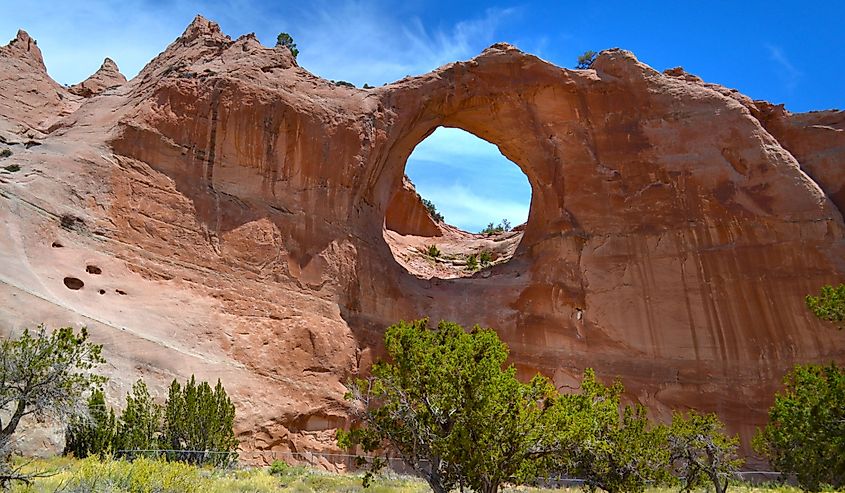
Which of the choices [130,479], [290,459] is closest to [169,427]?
[290,459]

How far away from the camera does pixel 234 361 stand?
2070cm

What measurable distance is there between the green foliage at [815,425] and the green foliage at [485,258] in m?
22.7

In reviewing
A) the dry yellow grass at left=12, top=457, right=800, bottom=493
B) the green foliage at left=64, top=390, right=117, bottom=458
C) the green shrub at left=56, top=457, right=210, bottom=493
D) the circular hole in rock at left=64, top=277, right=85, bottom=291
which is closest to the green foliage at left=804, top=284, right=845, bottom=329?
the dry yellow grass at left=12, top=457, right=800, bottom=493

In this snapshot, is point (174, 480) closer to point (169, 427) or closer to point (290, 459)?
point (169, 427)

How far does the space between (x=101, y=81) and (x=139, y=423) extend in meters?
23.3

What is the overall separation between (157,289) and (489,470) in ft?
44.3

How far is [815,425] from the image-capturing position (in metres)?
11.6

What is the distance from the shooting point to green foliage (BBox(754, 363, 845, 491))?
37.5 feet

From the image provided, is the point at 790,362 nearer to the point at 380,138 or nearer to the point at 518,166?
the point at 518,166

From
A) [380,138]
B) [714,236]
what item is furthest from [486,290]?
[714,236]

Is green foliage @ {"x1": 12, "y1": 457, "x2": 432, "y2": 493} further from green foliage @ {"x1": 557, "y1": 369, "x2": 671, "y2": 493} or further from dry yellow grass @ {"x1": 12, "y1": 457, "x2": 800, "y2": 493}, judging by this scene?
green foliage @ {"x1": 557, "y1": 369, "x2": 671, "y2": 493}

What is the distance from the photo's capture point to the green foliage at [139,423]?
52.0ft

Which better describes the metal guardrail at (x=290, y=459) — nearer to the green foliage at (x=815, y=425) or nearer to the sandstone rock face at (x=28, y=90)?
the green foliage at (x=815, y=425)

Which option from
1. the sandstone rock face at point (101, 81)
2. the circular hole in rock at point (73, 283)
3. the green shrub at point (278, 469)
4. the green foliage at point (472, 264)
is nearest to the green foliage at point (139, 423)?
the green shrub at point (278, 469)
